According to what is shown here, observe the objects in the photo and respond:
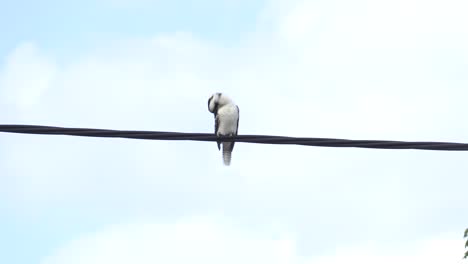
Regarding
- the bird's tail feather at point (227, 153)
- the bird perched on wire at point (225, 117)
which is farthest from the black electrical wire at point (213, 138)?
the bird's tail feather at point (227, 153)

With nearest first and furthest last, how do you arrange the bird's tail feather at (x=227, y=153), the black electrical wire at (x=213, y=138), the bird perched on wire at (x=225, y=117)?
the black electrical wire at (x=213, y=138) < the bird perched on wire at (x=225, y=117) < the bird's tail feather at (x=227, y=153)

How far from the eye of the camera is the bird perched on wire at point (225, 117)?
11945 mm

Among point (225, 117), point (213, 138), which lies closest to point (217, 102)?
point (225, 117)

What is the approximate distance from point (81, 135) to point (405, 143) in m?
2.11

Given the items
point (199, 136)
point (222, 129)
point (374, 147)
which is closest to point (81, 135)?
point (199, 136)

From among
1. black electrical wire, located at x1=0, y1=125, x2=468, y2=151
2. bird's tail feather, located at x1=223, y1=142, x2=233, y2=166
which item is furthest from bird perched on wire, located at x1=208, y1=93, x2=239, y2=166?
black electrical wire, located at x1=0, y1=125, x2=468, y2=151

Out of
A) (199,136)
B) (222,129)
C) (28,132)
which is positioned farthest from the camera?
(222,129)

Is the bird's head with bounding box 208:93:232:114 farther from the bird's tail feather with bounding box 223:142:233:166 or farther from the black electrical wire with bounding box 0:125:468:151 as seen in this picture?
the black electrical wire with bounding box 0:125:468:151

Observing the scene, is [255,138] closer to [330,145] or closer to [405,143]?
[330,145]

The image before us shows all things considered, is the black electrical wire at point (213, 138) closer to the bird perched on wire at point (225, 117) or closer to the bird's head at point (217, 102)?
the bird perched on wire at point (225, 117)

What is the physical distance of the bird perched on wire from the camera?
11.9 metres

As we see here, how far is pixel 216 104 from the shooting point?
12180 mm

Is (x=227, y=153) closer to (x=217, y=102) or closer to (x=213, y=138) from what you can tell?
(x=217, y=102)

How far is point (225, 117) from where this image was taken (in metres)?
11.9
